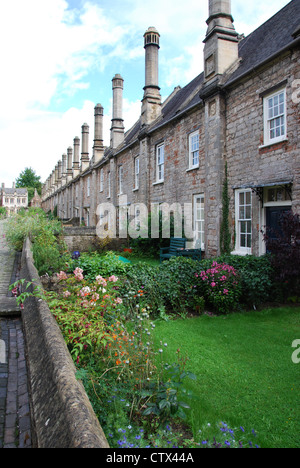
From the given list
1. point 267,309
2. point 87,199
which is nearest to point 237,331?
point 267,309

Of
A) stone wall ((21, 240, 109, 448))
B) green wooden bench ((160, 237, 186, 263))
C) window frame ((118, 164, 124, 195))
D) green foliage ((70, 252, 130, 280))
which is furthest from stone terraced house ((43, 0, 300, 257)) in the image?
stone wall ((21, 240, 109, 448))

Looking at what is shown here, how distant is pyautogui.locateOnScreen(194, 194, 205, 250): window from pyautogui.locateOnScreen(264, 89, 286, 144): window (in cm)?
409

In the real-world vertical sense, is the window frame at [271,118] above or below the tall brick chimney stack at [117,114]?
below

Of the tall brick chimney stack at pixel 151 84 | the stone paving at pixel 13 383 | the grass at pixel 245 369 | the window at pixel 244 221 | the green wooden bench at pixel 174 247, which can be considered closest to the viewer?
the stone paving at pixel 13 383

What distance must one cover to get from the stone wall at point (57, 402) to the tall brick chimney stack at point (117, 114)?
2360 cm

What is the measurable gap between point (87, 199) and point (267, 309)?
28.6 m

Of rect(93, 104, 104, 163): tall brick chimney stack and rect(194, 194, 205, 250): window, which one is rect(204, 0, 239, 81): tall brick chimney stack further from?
→ rect(93, 104, 104, 163): tall brick chimney stack

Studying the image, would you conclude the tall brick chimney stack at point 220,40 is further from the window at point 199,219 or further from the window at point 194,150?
the window at point 199,219

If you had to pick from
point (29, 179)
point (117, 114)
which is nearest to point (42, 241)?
point (117, 114)

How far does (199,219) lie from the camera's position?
43.9ft

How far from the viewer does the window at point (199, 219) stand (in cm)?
1311

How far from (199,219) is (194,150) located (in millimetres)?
3103

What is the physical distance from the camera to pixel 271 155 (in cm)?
939

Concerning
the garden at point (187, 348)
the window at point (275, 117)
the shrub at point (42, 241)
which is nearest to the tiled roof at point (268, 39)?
the window at point (275, 117)
